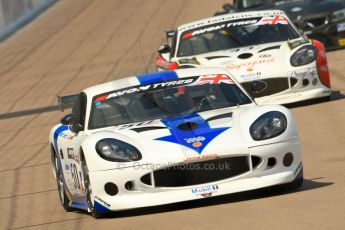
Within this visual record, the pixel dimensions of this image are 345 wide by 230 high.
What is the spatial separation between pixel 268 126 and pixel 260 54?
6452 mm

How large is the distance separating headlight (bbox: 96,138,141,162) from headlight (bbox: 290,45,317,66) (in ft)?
A: 21.0

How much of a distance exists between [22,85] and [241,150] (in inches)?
681

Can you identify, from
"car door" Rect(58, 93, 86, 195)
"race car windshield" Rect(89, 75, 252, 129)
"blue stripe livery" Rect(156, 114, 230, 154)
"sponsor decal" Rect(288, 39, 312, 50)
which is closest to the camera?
"blue stripe livery" Rect(156, 114, 230, 154)

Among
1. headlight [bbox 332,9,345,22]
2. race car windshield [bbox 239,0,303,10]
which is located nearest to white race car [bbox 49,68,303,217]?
headlight [bbox 332,9,345,22]

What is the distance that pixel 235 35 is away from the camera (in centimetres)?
1595

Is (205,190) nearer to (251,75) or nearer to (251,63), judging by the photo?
(251,75)

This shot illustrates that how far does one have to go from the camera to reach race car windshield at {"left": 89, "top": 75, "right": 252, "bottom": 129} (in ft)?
31.0

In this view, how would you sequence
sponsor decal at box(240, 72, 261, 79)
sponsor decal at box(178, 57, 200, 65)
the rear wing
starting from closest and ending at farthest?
the rear wing → sponsor decal at box(240, 72, 261, 79) → sponsor decal at box(178, 57, 200, 65)

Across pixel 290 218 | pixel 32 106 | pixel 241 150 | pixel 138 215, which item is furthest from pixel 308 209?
pixel 32 106

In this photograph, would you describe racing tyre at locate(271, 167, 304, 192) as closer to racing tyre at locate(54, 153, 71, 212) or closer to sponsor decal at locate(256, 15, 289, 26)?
racing tyre at locate(54, 153, 71, 212)

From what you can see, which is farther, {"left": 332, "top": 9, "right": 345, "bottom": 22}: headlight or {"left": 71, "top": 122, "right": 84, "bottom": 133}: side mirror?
{"left": 332, "top": 9, "right": 345, "bottom": 22}: headlight

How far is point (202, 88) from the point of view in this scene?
9734 mm

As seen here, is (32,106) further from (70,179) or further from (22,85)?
(70,179)

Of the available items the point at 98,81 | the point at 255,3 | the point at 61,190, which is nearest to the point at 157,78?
the point at 61,190
